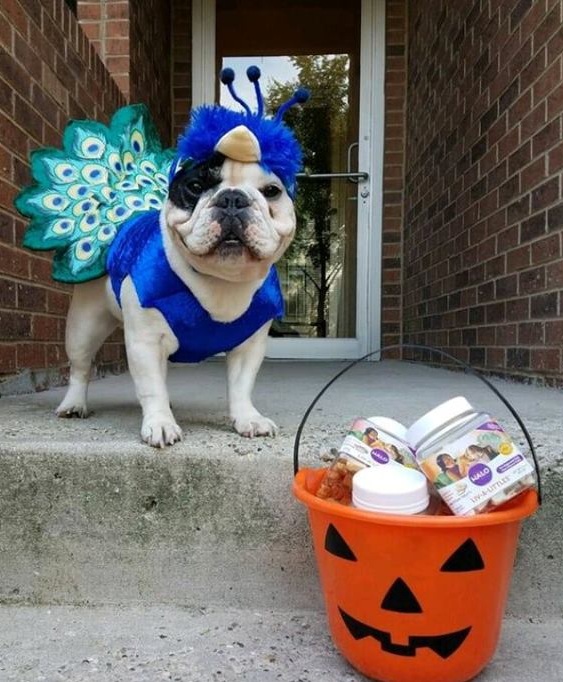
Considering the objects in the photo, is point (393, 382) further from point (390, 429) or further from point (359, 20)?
point (359, 20)

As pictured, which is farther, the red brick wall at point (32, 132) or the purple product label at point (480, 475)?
the red brick wall at point (32, 132)

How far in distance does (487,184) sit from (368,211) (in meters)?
1.55

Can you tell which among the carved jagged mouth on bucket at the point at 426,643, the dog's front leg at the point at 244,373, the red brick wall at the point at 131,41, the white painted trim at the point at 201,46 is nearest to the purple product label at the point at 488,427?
the carved jagged mouth on bucket at the point at 426,643

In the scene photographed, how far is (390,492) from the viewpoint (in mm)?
870

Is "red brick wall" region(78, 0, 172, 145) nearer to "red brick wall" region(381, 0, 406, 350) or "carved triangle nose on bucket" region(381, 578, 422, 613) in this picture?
"red brick wall" region(381, 0, 406, 350)

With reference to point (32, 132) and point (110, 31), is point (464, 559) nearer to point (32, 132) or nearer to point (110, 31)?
point (32, 132)

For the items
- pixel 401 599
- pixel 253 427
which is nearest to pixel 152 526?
pixel 253 427

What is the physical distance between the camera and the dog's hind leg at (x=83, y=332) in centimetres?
165

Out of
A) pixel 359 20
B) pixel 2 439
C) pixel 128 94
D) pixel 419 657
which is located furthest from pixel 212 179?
pixel 359 20

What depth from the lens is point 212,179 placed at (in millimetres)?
1207

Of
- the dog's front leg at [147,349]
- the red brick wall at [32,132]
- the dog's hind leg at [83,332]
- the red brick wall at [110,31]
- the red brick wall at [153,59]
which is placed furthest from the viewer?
the red brick wall at [153,59]

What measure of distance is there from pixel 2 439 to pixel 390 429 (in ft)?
2.61

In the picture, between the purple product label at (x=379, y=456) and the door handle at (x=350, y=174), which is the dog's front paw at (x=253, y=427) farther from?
the door handle at (x=350, y=174)

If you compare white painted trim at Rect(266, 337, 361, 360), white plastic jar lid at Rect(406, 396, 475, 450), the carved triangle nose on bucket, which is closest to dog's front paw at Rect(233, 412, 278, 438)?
white plastic jar lid at Rect(406, 396, 475, 450)
